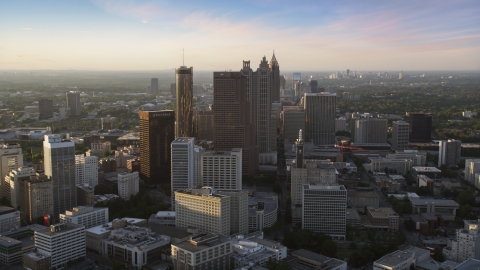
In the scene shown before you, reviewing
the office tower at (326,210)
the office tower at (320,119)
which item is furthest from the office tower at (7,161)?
the office tower at (320,119)

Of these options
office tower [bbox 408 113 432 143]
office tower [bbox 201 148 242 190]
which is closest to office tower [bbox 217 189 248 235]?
office tower [bbox 201 148 242 190]

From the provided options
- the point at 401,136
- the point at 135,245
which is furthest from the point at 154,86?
the point at 135,245

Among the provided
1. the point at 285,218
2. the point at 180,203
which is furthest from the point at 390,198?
the point at 180,203

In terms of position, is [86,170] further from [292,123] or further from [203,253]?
[292,123]

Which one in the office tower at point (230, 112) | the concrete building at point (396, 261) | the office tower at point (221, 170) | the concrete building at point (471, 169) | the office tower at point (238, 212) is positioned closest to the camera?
the concrete building at point (396, 261)

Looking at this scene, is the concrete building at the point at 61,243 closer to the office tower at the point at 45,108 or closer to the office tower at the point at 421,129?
the office tower at the point at 421,129

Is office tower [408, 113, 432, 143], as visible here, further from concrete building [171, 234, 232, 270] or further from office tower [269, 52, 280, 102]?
concrete building [171, 234, 232, 270]
